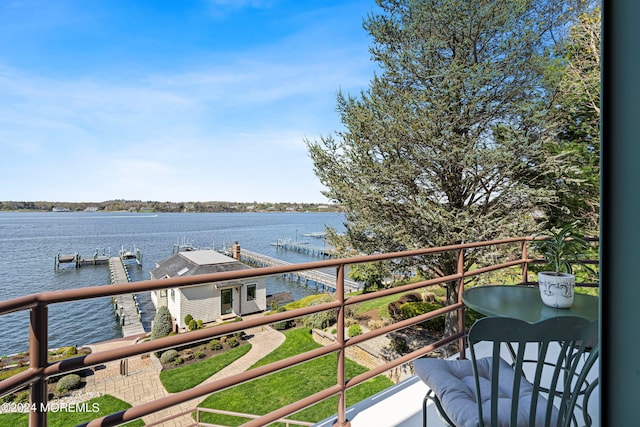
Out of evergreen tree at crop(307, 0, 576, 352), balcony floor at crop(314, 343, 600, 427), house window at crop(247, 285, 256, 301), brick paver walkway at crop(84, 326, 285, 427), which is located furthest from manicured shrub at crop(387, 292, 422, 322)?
balcony floor at crop(314, 343, 600, 427)

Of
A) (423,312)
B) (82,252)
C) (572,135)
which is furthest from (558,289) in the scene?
(82,252)

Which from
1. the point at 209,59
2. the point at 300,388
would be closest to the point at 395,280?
the point at 300,388

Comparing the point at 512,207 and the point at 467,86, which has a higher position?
the point at 467,86

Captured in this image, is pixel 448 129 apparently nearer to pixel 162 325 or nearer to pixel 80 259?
pixel 162 325

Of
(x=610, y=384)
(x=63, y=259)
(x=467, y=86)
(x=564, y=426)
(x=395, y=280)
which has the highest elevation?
(x=467, y=86)

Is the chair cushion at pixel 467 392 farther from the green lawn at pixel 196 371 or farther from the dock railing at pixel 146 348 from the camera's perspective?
the green lawn at pixel 196 371

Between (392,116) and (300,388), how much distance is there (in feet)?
22.4

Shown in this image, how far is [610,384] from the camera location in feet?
1.51

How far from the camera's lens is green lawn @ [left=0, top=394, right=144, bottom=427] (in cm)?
753

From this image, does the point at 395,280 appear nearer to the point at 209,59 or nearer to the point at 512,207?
the point at 512,207

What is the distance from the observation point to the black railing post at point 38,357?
1.00 metres

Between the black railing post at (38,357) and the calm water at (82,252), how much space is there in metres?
0.32

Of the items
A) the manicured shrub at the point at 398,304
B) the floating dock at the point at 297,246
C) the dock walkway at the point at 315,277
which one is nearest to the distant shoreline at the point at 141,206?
the dock walkway at the point at 315,277

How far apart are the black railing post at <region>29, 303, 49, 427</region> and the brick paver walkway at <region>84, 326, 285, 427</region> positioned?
24.3 ft
